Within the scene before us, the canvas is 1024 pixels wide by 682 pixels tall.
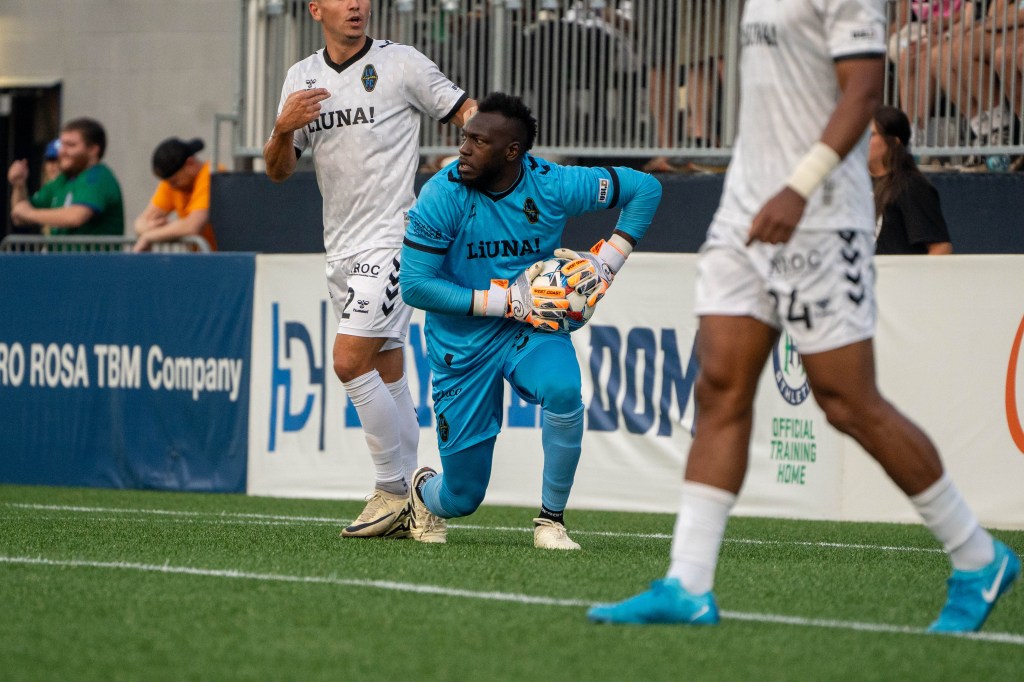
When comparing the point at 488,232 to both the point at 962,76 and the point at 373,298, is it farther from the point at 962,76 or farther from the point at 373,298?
the point at 962,76

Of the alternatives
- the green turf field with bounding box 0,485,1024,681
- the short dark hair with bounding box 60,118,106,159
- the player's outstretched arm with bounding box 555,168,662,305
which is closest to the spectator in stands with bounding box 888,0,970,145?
the green turf field with bounding box 0,485,1024,681

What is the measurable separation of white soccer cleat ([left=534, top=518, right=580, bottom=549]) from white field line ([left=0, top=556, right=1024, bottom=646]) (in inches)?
54.4

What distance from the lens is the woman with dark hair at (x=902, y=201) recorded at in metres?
9.05

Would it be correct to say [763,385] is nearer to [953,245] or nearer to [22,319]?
[953,245]

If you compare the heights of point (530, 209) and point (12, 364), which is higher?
point (530, 209)

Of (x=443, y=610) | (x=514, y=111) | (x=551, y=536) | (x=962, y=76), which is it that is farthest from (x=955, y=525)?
(x=962, y=76)

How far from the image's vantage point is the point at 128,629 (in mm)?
4262

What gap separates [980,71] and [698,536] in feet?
22.7

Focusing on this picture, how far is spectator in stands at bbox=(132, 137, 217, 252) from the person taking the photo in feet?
38.6

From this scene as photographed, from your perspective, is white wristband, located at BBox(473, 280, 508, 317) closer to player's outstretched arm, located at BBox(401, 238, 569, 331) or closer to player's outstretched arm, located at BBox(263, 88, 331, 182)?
player's outstretched arm, located at BBox(401, 238, 569, 331)

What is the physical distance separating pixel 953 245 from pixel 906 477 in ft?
20.5

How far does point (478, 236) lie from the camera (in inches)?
252

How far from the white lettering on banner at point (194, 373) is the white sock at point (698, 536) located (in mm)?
6595

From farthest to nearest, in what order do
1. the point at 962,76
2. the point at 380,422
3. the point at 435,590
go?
the point at 962,76 → the point at 380,422 → the point at 435,590
